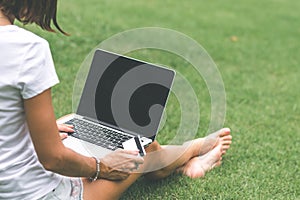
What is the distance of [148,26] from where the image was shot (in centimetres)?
538

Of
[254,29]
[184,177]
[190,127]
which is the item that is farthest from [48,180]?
[254,29]

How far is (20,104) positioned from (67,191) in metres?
0.40

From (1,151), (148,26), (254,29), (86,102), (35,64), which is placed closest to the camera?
(35,64)

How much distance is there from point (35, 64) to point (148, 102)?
911 mm

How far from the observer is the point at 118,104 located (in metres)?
2.44

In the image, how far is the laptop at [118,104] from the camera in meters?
2.28

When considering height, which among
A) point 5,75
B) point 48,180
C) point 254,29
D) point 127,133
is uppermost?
point 5,75

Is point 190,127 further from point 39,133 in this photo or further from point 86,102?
point 39,133

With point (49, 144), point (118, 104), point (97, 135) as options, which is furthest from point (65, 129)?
point (49, 144)

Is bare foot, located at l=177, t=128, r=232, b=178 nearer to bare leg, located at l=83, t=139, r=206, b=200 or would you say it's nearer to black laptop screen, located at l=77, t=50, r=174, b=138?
bare leg, located at l=83, t=139, r=206, b=200

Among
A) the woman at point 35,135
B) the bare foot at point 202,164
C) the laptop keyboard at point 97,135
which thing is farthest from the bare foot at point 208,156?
the woman at point 35,135

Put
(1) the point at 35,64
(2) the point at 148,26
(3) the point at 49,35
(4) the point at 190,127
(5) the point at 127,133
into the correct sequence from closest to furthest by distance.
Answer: (1) the point at 35,64 < (5) the point at 127,133 < (4) the point at 190,127 < (3) the point at 49,35 < (2) the point at 148,26

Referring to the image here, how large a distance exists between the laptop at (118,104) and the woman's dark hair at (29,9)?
699 millimetres

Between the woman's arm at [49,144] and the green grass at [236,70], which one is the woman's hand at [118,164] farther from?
the green grass at [236,70]
